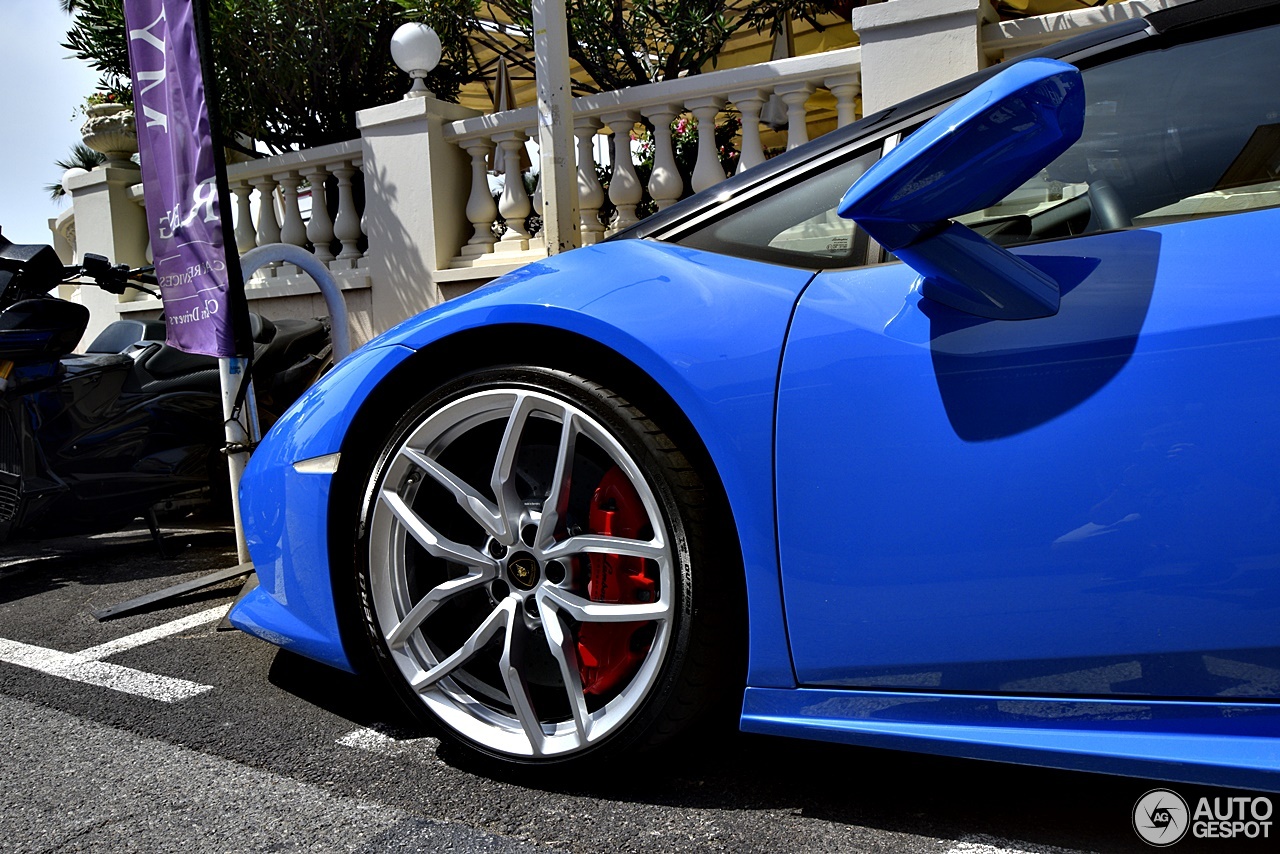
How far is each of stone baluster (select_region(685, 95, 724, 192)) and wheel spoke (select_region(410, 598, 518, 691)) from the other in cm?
345

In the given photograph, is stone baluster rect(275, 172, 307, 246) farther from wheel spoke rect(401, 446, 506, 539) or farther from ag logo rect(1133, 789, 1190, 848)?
ag logo rect(1133, 789, 1190, 848)

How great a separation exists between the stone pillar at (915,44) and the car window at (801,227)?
2740 millimetres

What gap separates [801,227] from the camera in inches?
69.3

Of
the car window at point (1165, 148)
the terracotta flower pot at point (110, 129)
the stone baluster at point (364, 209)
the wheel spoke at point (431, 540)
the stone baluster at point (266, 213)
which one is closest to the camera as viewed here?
the car window at point (1165, 148)

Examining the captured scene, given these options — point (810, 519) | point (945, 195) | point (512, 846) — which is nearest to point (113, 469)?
point (512, 846)

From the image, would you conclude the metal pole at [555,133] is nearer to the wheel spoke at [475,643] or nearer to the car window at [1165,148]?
the wheel spoke at [475,643]

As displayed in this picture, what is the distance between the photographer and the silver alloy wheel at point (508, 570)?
1763 mm

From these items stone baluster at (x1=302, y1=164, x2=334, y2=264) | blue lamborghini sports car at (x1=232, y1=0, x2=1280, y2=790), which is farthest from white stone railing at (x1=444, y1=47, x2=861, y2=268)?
blue lamborghini sports car at (x1=232, y1=0, x2=1280, y2=790)

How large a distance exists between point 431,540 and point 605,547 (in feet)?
1.13

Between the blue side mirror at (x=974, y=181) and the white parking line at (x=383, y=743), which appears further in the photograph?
the white parking line at (x=383, y=743)

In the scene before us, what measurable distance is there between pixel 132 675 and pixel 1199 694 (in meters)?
2.29

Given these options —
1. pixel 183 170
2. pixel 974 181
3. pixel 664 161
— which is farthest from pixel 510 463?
pixel 664 161

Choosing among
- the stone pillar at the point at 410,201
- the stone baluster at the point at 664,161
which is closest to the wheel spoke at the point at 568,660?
the stone baluster at the point at 664,161

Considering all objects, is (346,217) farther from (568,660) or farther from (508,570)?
(568,660)
